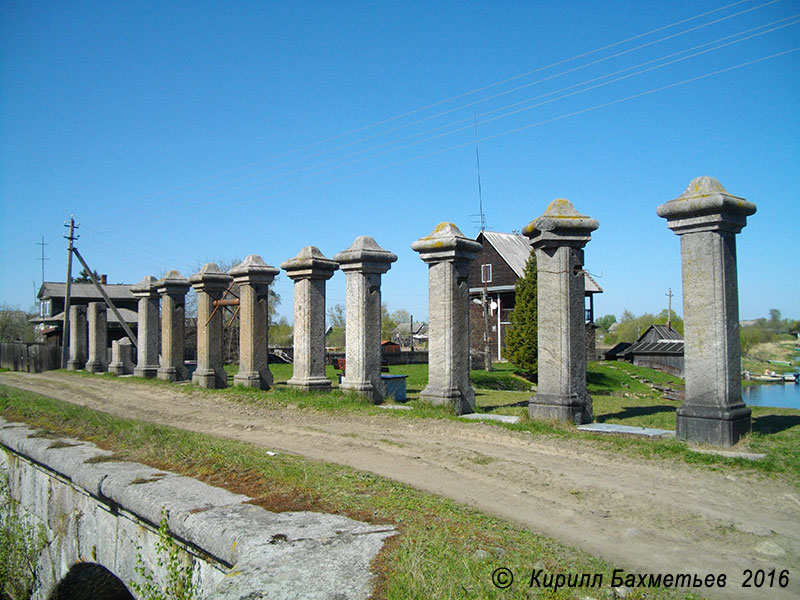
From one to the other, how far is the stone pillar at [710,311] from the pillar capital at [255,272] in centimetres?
937

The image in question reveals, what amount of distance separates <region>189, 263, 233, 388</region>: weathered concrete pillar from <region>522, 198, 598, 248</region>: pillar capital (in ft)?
30.0

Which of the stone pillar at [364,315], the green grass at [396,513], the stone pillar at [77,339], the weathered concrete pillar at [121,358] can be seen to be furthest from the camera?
the stone pillar at [77,339]

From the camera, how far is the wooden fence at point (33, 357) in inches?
1055

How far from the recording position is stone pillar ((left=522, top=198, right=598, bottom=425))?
891 cm

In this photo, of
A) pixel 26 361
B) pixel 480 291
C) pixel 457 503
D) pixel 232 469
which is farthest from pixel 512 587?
pixel 480 291

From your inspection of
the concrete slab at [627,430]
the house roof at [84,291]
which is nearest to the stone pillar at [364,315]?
the concrete slab at [627,430]

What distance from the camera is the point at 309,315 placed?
512 inches

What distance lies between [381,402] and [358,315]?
1.82 m

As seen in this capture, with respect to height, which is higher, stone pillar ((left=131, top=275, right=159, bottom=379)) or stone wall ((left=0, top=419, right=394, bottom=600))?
stone pillar ((left=131, top=275, right=159, bottom=379))

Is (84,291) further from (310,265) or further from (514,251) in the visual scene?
(310,265)

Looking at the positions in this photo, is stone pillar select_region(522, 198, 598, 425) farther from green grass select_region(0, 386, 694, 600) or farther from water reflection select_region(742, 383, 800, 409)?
water reflection select_region(742, 383, 800, 409)

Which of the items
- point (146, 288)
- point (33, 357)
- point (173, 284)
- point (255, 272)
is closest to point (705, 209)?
point (255, 272)

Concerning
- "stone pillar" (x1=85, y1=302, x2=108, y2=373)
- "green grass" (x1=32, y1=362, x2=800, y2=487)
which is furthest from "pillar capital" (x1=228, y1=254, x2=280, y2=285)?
"stone pillar" (x1=85, y1=302, x2=108, y2=373)

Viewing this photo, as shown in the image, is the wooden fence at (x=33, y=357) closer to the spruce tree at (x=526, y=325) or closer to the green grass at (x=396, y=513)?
the spruce tree at (x=526, y=325)
